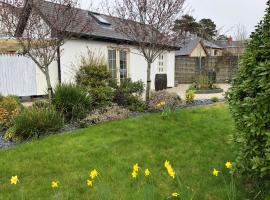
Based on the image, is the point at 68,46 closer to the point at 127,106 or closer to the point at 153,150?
the point at 127,106

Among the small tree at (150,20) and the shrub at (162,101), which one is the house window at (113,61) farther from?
the shrub at (162,101)

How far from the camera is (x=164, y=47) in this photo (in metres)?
10.5

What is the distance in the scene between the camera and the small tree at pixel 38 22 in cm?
829

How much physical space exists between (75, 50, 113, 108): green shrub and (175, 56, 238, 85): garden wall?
1464 cm

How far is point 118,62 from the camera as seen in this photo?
16.8 m

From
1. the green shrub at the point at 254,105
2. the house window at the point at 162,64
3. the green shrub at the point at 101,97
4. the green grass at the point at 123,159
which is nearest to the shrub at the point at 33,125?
the green grass at the point at 123,159

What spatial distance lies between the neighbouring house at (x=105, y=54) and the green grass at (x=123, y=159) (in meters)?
5.61

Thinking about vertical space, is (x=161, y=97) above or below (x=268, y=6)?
below

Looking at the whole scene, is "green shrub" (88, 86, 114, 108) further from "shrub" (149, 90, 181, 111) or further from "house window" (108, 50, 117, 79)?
"house window" (108, 50, 117, 79)

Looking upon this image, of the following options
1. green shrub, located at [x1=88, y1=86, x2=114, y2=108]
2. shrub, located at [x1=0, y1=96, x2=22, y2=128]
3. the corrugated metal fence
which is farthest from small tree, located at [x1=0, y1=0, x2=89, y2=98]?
the corrugated metal fence

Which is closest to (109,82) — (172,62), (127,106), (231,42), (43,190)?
(127,106)

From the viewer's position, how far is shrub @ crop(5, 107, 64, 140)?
688cm

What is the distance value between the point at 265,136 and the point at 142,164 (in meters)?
2.24

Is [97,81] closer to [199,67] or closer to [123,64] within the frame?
[123,64]
